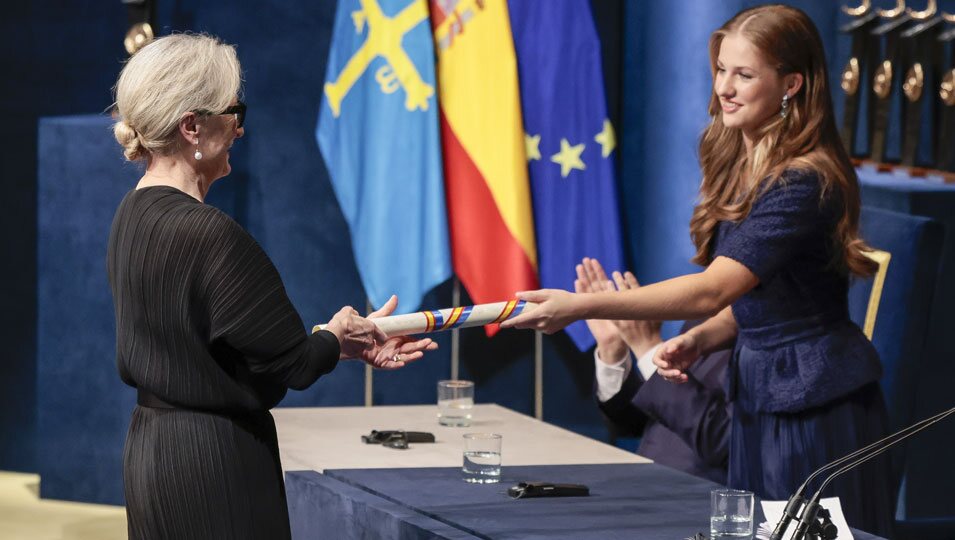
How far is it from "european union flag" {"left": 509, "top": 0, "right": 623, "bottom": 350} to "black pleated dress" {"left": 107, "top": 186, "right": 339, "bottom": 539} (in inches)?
140

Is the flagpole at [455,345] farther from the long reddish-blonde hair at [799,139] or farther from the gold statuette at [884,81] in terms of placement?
the long reddish-blonde hair at [799,139]

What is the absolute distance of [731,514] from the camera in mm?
2225

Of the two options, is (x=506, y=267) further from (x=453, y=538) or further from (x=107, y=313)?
(x=453, y=538)

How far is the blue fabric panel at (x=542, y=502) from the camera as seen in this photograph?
7.74 feet

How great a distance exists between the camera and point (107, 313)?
18.1 ft

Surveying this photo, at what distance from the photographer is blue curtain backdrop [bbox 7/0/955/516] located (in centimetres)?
571

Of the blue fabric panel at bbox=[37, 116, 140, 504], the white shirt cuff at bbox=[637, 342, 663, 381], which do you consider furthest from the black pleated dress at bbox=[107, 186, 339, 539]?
the blue fabric panel at bbox=[37, 116, 140, 504]

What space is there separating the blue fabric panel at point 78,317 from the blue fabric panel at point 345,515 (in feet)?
8.81

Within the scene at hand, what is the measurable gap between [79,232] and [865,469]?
343 cm

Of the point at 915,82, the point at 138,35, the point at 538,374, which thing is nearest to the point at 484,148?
the point at 538,374

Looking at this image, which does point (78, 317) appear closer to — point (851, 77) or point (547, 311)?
point (851, 77)

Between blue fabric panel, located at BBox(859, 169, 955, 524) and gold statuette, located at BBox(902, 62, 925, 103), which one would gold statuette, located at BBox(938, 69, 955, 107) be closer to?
gold statuette, located at BBox(902, 62, 925, 103)

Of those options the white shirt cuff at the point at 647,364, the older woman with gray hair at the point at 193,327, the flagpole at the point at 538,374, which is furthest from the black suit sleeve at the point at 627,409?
the older woman with gray hair at the point at 193,327

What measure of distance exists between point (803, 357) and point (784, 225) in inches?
11.0
